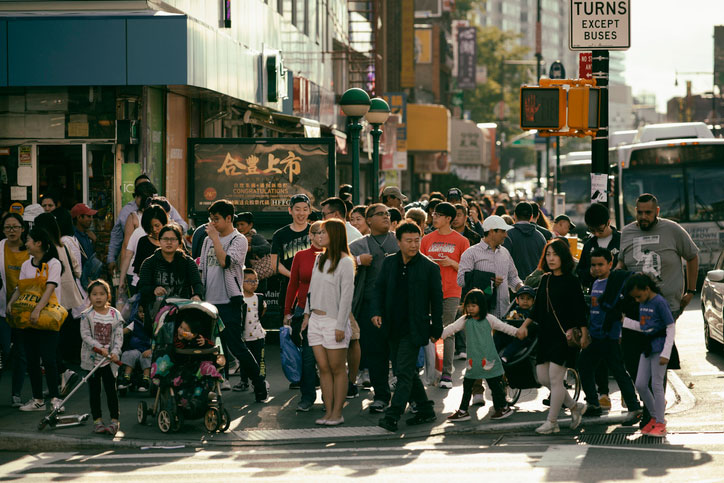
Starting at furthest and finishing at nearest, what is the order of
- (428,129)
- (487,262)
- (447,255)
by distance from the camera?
(428,129), (447,255), (487,262)

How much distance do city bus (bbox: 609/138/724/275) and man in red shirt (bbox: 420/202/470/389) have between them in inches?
472

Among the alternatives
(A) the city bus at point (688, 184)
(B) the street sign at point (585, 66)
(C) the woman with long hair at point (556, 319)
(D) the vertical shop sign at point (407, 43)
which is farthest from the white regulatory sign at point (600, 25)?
(D) the vertical shop sign at point (407, 43)

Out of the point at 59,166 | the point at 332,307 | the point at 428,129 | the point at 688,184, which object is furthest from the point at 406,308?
the point at 428,129

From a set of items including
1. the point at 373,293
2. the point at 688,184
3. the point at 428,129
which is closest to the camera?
the point at 373,293

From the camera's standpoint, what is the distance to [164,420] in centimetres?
1020

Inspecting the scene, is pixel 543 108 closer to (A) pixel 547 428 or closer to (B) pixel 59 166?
(A) pixel 547 428

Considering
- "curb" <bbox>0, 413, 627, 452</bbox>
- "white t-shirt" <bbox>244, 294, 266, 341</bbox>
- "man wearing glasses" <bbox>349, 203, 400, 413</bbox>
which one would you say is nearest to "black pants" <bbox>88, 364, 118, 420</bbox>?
"curb" <bbox>0, 413, 627, 452</bbox>

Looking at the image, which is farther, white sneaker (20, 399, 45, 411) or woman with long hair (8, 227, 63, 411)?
white sneaker (20, 399, 45, 411)

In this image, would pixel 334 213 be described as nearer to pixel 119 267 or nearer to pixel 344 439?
pixel 344 439

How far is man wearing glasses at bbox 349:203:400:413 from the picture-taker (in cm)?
1089

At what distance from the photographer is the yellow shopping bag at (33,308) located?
10930mm

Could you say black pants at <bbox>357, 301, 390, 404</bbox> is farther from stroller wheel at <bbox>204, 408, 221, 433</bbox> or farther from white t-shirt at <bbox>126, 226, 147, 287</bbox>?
white t-shirt at <bbox>126, 226, 147, 287</bbox>

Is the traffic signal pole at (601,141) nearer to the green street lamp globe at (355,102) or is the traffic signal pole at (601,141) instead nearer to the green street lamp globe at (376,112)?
the green street lamp globe at (355,102)

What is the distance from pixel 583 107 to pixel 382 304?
366cm
